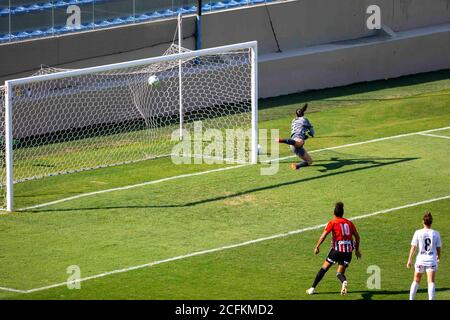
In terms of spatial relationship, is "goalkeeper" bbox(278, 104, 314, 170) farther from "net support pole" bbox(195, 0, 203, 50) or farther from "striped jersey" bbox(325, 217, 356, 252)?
"net support pole" bbox(195, 0, 203, 50)

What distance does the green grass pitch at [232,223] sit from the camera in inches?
762

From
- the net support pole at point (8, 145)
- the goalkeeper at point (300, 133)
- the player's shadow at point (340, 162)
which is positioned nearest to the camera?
the net support pole at point (8, 145)

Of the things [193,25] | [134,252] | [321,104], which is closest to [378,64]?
[321,104]

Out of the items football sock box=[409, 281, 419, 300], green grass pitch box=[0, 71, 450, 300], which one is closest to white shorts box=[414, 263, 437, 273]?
football sock box=[409, 281, 419, 300]

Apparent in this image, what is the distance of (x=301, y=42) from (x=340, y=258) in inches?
689

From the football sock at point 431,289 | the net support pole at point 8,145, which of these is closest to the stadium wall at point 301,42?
the net support pole at point 8,145

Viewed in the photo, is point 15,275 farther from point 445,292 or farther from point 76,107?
point 76,107

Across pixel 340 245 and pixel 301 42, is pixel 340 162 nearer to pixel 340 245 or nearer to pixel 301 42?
pixel 340 245

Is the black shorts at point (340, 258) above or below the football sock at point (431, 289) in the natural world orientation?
above

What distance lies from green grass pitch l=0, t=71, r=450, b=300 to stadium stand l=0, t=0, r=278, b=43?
17.6ft

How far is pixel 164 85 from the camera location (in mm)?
31250

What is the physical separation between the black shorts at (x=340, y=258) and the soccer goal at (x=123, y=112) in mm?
8054

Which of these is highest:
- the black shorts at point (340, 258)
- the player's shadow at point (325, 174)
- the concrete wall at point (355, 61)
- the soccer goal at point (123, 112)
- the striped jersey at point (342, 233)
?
the concrete wall at point (355, 61)

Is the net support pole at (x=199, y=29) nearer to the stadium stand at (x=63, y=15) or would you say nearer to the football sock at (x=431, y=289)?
the stadium stand at (x=63, y=15)
